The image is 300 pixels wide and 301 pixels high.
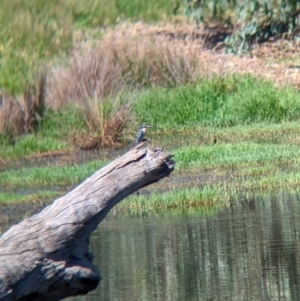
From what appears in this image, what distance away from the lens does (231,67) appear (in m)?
20.8

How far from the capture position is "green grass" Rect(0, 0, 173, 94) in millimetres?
22250

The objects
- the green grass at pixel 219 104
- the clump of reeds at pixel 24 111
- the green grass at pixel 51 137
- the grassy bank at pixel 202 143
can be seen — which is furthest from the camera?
the green grass at pixel 219 104

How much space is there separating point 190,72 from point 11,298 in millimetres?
14046

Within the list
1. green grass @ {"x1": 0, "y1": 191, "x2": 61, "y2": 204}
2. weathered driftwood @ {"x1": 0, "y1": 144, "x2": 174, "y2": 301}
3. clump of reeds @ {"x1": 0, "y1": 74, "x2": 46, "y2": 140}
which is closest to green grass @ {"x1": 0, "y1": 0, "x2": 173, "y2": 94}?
clump of reeds @ {"x1": 0, "y1": 74, "x2": 46, "y2": 140}

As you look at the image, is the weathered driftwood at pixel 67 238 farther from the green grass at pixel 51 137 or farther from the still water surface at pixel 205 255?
the green grass at pixel 51 137

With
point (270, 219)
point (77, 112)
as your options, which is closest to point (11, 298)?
point (270, 219)

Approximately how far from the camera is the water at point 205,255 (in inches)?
309

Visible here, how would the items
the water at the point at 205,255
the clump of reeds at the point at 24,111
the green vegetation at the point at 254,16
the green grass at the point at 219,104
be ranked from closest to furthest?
the water at the point at 205,255 < the clump of reeds at the point at 24,111 < the green grass at the point at 219,104 < the green vegetation at the point at 254,16

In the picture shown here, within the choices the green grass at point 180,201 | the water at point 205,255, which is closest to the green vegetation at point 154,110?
the green grass at point 180,201

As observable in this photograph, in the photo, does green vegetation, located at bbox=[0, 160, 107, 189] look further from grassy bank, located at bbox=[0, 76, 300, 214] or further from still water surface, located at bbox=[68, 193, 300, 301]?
still water surface, located at bbox=[68, 193, 300, 301]

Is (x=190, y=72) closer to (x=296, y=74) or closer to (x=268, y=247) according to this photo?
(x=296, y=74)

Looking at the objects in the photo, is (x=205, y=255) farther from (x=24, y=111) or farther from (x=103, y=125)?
(x=24, y=111)

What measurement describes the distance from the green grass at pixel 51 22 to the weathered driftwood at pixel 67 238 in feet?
47.6

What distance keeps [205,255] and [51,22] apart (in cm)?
1641
